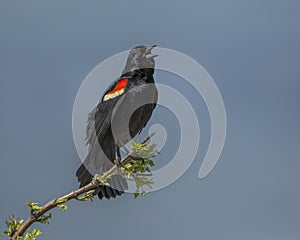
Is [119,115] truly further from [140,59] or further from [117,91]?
[140,59]

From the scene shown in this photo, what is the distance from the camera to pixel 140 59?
19.3 feet

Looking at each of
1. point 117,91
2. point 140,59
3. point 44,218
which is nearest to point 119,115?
point 117,91

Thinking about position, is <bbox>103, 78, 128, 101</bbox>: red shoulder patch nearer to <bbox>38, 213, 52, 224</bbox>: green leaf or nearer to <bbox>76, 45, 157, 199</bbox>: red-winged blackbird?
<bbox>76, 45, 157, 199</bbox>: red-winged blackbird

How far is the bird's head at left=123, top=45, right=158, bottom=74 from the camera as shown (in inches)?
229

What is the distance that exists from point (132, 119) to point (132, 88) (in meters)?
0.41

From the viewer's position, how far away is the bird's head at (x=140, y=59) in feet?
19.1

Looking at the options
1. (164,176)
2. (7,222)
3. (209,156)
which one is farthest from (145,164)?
(7,222)

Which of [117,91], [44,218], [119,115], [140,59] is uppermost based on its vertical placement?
[140,59]

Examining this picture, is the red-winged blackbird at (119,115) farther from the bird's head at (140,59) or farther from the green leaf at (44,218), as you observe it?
the green leaf at (44,218)

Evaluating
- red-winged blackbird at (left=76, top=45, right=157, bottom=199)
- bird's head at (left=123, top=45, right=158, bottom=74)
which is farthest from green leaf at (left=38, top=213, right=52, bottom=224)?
bird's head at (left=123, top=45, right=158, bottom=74)

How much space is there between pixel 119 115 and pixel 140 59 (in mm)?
920

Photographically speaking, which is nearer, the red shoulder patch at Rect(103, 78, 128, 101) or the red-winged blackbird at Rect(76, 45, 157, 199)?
the red-winged blackbird at Rect(76, 45, 157, 199)

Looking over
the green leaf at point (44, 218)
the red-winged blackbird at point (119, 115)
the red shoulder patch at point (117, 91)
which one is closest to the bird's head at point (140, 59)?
the red-winged blackbird at point (119, 115)

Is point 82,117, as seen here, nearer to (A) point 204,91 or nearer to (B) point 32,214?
(A) point 204,91
